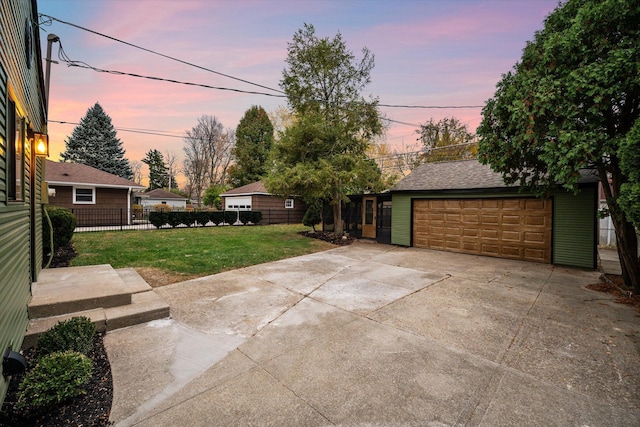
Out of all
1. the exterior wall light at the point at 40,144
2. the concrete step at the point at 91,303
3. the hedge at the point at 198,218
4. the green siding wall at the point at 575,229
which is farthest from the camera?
the hedge at the point at 198,218

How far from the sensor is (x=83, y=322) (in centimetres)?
290

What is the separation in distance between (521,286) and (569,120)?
Answer: 130 inches

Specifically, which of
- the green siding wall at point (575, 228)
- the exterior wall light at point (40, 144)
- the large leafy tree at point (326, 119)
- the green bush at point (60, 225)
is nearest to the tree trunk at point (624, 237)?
the green siding wall at point (575, 228)

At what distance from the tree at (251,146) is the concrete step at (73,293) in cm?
2594

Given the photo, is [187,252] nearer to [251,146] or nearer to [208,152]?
[251,146]

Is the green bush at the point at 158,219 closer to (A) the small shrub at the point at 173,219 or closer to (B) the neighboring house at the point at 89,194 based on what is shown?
(A) the small shrub at the point at 173,219

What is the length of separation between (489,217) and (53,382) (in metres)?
10.4

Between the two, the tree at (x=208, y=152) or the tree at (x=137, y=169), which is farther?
the tree at (x=137, y=169)

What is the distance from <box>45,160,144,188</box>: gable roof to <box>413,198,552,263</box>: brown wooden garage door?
1659cm

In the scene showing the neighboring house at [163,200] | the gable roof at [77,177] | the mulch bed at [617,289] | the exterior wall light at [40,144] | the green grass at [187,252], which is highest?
the gable roof at [77,177]

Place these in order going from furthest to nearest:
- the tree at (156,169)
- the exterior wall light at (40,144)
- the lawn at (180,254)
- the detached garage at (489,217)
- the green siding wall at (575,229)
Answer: the tree at (156,169)
the detached garage at (489,217)
the green siding wall at (575,229)
the lawn at (180,254)
the exterior wall light at (40,144)

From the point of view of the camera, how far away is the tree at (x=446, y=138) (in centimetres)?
2259

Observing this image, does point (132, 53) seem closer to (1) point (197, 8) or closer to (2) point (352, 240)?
(1) point (197, 8)

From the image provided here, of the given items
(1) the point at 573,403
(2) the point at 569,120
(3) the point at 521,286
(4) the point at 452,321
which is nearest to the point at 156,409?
(1) the point at 573,403
